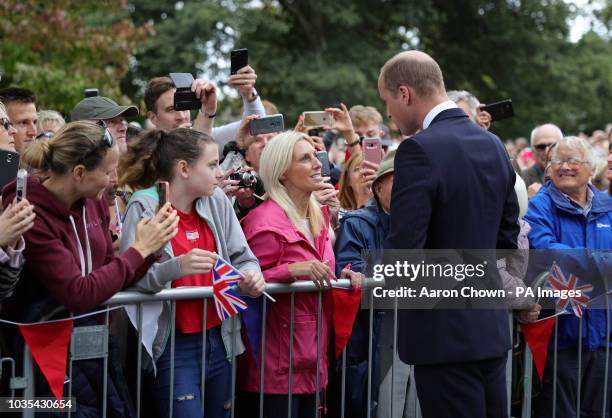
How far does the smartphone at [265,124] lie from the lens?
548 centimetres

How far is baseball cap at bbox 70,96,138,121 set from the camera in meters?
5.32

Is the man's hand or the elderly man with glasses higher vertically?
the elderly man with glasses

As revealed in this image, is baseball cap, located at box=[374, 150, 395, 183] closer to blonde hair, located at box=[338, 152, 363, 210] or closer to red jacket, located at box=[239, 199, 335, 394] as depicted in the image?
red jacket, located at box=[239, 199, 335, 394]

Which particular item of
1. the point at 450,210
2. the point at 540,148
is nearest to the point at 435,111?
the point at 450,210

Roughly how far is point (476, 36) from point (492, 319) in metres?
26.3

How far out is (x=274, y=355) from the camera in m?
4.78

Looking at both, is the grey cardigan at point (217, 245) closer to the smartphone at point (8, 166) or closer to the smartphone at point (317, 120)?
the smartphone at point (8, 166)

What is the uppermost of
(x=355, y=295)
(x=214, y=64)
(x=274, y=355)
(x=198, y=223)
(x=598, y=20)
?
(x=598, y=20)

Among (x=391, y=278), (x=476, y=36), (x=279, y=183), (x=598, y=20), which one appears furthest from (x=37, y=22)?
(x=598, y=20)

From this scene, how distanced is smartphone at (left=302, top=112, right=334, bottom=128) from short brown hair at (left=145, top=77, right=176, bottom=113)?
0.96 m

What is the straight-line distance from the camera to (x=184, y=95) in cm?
527

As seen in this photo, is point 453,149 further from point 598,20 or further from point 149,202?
point 598,20

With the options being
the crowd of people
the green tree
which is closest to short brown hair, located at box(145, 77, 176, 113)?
the crowd of people

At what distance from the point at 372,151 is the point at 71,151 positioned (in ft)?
7.98
